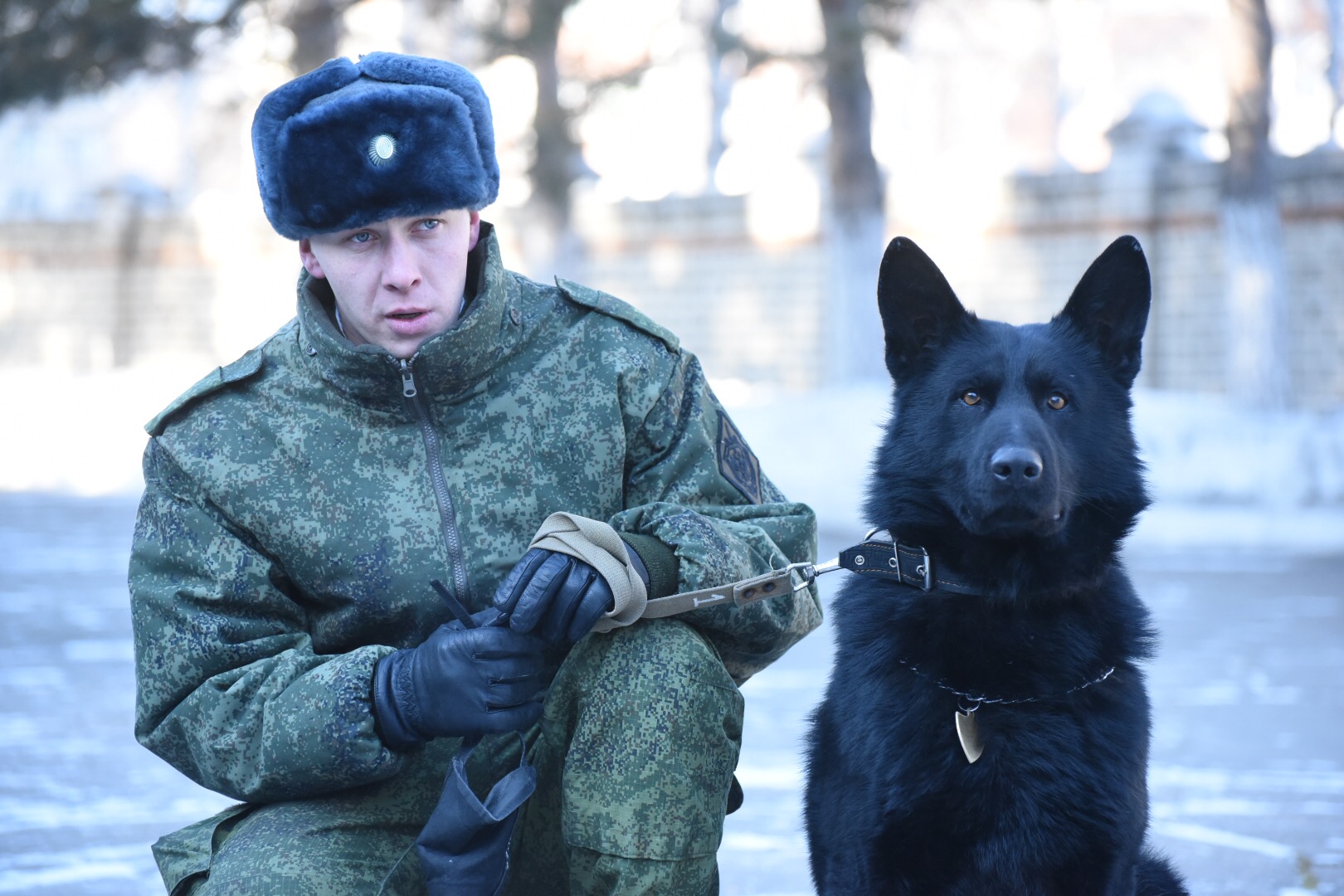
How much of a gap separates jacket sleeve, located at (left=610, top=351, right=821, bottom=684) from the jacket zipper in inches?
10.5

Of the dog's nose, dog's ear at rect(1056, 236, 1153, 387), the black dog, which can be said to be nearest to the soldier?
the black dog

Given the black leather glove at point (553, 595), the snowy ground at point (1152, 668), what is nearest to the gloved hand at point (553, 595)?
the black leather glove at point (553, 595)

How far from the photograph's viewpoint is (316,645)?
2371mm

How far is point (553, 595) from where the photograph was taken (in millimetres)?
2021

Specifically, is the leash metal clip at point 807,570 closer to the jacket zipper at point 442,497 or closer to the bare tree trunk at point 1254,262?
the jacket zipper at point 442,497

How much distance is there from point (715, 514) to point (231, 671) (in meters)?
0.83

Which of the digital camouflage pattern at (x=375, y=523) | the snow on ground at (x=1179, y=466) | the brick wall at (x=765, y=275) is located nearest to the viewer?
the digital camouflage pattern at (x=375, y=523)

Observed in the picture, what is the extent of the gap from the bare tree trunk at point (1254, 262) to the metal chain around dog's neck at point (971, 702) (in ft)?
34.0

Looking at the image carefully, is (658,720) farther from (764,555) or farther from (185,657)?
(185,657)

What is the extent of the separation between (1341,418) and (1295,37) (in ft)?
110

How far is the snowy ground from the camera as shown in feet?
11.3

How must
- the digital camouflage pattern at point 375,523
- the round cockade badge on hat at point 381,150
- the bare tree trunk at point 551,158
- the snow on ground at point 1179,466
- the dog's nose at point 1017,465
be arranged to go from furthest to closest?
the bare tree trunk at point 551,158
the snow on ground at point 1179,466
the round cockade badge on hat at point 381,150
the digital camouflage pattern at point 375,523
the dog's nose at point 1017,465

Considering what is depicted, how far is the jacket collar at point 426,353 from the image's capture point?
223cm

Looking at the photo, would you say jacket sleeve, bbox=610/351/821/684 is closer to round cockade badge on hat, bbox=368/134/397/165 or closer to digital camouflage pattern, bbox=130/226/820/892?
digital camouflage pattern, bbox=130/226/820/892
